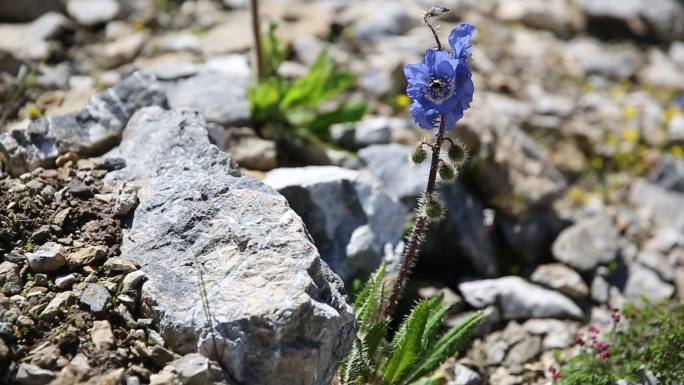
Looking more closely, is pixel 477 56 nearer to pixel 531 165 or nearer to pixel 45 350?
pixel 531 165

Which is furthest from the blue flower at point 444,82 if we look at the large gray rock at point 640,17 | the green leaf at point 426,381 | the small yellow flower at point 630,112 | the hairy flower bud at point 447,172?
the large gray rock at point 640,17

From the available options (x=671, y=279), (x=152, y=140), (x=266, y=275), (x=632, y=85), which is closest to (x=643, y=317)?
(x=671, y=279)

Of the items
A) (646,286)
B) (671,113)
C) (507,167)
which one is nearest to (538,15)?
(671,113)

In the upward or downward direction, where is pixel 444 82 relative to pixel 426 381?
A: upward

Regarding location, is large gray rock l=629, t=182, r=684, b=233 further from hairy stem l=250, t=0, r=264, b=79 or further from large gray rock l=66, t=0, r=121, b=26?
large gray rock l=66, t=0, r=121, b=26

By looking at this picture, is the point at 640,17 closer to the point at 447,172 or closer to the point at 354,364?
the point at 447,172
